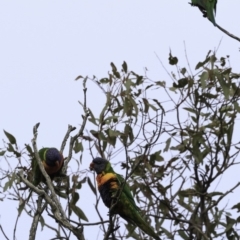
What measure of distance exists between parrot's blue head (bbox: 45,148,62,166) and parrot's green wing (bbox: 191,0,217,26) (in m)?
1.22

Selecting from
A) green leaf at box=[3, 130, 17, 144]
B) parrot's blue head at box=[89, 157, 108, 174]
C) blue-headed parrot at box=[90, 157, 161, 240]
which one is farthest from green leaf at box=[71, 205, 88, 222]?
green leaf at box=[3, 130, 17, 144]

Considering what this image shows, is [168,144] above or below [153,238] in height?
above

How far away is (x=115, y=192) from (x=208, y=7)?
1.00 m

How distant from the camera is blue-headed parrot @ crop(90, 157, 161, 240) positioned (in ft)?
10.8

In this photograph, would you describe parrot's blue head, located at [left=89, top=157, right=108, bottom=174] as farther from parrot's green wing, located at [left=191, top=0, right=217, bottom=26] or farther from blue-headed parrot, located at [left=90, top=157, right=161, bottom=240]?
parrot's green wing, located at [left=191, top=0, right=217, bottom=26]

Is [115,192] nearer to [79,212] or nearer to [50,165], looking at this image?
[79,212]

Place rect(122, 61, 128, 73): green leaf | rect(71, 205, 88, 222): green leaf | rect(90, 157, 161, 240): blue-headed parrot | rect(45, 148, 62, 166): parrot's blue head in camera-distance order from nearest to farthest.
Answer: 1. rect(71, 205, 88, 222): green leaf
2. rect(90, 157, 161, 240): blue-headed parrot
3. rect(122, 61, 128, 73): green leaf
4. rect(45, 148, 62, 166): parrot's blue head

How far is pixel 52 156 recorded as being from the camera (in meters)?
4.11

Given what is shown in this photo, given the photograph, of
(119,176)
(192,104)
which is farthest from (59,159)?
(192,104)

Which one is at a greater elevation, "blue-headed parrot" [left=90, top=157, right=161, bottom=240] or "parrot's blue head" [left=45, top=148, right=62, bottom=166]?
"parrot's blue head" [left=45, top=148, right=62, bottom=166]

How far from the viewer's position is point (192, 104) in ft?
11.7

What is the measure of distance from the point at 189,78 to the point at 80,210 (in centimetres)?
89

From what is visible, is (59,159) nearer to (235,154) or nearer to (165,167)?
(165,167)

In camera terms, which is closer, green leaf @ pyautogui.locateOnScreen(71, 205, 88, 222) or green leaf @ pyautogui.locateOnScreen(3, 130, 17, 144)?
green leaf @ pyautogui.locateOnScreen(71, 205, 88, 222)
